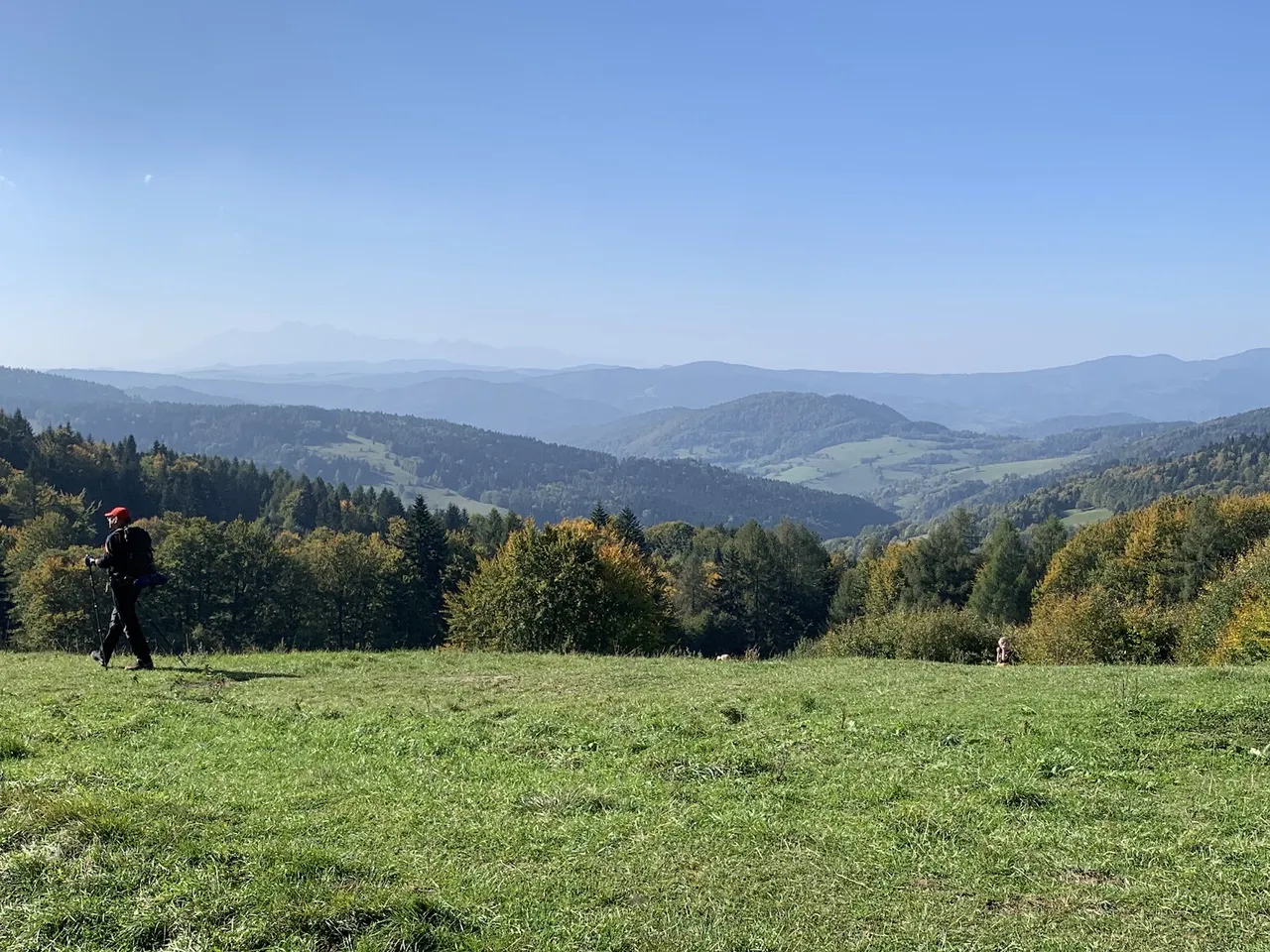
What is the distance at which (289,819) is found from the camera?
7.89m

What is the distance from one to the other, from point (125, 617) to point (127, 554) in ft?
3.88

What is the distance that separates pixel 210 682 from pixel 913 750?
12523mm

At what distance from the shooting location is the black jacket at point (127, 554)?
15.7 m

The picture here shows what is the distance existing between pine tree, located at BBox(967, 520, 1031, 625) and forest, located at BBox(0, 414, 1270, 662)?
0.71 ft

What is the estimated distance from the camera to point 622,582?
50219 millimetres

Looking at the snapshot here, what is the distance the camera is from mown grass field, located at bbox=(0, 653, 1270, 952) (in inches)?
236

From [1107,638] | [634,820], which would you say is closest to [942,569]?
[1107,638]

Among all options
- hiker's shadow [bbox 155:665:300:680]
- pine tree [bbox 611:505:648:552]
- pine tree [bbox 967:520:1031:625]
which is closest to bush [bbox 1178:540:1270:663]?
hiker's shadow [bbox 155:665:300:680]

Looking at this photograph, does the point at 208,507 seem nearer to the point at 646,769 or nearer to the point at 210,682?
the point at 210,682

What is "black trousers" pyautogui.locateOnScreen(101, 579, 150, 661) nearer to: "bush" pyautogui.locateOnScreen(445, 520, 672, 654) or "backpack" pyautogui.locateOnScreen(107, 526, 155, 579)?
"backpack" pyautogui.locateOnScreen(107, 526, 155, 579)

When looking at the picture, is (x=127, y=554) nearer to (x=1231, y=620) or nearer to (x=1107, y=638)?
(x=1107, y=638)

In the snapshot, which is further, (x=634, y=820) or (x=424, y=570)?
(x=424, y=570)

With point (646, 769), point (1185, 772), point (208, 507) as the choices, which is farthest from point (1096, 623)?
point (208, 507)

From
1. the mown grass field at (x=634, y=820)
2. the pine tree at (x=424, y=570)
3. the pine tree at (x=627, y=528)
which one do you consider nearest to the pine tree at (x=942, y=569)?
the pine tree at (x=627, y=528)
